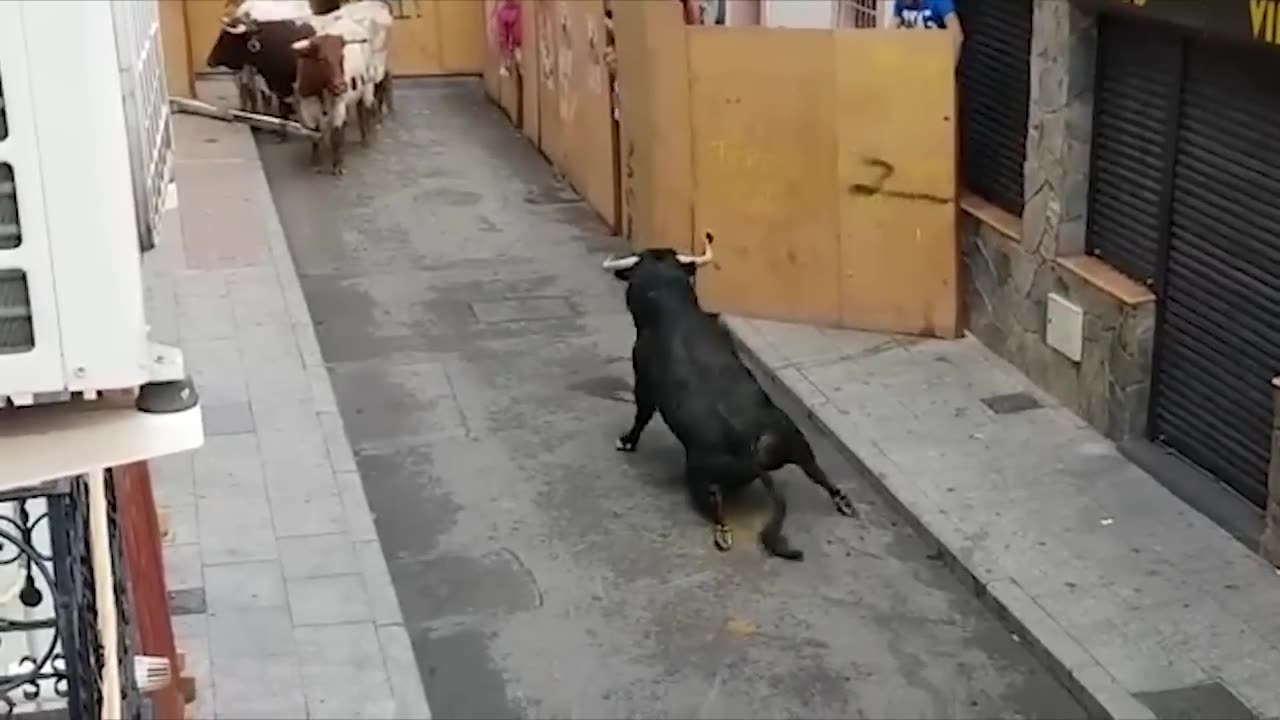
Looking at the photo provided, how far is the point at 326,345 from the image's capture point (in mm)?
10641

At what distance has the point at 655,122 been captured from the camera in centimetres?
1122

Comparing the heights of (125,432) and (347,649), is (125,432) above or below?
above

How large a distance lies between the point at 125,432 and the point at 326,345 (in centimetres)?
808

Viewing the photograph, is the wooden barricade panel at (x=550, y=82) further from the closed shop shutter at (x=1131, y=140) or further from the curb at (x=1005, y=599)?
the closed shop shutter at (x=1131, y=140)

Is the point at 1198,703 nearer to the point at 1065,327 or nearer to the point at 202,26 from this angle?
the point at 1065,327

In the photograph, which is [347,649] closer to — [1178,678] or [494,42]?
[1178,678]

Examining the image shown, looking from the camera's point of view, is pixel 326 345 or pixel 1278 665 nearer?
pixel 1278 665

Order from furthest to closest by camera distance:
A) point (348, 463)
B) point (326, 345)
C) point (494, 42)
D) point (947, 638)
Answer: point (494, 42), point (326, 345), point (348, 463), point (947, 638)

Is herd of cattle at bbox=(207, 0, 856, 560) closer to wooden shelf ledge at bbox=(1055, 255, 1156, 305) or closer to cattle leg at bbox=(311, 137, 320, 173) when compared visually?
wooden shelf ledge at bbox=(1055, 255, 1156, 305)

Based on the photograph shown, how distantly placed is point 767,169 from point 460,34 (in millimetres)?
9759

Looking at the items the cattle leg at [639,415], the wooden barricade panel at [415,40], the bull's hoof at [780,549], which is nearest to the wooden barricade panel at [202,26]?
the wooden barricade panel at [415,40]

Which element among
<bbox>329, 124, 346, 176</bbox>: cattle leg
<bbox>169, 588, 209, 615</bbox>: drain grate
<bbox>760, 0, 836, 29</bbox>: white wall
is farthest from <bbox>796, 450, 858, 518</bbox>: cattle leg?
<bbox>329, 124, 346, 176</bbox>: cattle leg

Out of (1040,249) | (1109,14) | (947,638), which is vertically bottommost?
(947,638)

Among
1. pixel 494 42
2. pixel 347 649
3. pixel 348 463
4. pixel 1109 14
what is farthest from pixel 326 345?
pixel 494 42
